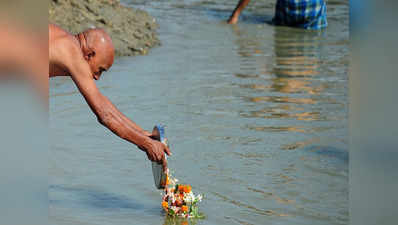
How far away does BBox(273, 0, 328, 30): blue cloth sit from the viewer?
1218 centimetres

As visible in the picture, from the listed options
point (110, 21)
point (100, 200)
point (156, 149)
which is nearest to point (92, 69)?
point (156, 149)

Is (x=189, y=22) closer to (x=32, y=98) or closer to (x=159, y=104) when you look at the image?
(x=159, y=104)

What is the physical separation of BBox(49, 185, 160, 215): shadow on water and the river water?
1 centimetres

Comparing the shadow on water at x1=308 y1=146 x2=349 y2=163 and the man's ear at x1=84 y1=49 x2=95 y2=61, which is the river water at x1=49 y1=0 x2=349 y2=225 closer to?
the shadow on water at x1=308 y1=146 x2=349 y2=163

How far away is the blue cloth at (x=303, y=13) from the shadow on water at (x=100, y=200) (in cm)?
786

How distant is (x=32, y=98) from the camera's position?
145 centimetres

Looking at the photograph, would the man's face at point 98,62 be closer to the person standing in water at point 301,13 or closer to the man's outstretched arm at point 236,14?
the person standing in water at point 301,13

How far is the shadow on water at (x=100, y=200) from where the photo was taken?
4.78 meters

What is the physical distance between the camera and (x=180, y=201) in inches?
176

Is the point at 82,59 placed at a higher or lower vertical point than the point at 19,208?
lower

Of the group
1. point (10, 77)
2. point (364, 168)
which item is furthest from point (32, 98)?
point (364, 168)

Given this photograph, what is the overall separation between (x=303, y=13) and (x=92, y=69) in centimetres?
851

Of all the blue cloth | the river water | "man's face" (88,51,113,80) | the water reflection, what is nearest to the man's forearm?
"man's face" (88,51,113,80)

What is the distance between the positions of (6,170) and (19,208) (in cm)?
8
